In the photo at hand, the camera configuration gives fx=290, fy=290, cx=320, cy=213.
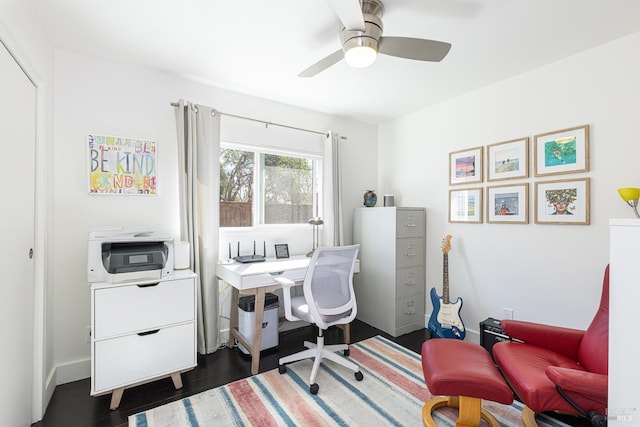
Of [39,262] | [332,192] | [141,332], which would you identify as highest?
[332,192]

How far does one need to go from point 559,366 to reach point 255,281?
6.62 feet

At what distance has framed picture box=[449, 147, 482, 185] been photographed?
278cm

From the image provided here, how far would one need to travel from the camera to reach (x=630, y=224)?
103cm

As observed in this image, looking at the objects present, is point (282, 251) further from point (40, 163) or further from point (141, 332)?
point (40, 163)

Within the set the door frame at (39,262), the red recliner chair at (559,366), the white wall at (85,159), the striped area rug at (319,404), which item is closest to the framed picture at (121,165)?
the white wall at (85,159)

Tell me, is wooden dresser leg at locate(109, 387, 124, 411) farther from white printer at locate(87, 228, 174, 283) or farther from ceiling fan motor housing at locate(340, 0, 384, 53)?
ceiling fan motor housing at locate(340, 0, 384, 53)

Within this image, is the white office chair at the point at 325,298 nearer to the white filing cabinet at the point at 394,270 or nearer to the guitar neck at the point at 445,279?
the white filing cabinet at the point at 394,270

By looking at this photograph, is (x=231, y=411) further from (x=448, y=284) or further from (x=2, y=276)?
(x=448, y=284)

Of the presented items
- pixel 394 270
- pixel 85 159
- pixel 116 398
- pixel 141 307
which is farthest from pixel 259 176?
pixel 116 398

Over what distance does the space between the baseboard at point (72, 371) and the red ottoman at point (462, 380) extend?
245 cm

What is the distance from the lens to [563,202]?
2.23 metres

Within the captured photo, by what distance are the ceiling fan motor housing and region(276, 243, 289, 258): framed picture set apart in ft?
6.48

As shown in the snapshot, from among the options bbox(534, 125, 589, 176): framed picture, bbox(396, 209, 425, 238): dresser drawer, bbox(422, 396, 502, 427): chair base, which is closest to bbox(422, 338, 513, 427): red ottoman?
bbox(422, 396, 502, 427): chair base

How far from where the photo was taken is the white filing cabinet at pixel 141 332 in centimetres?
179
